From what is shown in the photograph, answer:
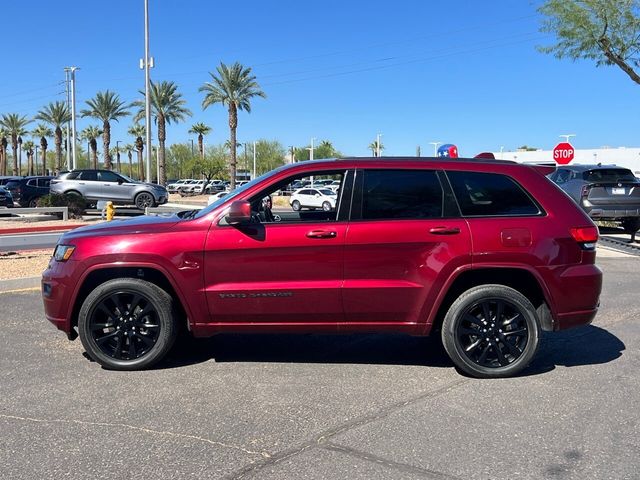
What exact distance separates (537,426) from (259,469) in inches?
74.2

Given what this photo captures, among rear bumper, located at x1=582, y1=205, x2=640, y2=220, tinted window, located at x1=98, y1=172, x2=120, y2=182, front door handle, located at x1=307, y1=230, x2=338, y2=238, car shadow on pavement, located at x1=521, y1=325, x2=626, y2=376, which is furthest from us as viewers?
tinted window, located at x1=98, y1=172, x2=120, y2=182

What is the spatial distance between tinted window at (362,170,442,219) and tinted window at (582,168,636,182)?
11526mm

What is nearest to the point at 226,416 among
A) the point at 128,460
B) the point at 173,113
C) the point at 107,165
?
the point at 128,460

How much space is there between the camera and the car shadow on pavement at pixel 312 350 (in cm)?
543

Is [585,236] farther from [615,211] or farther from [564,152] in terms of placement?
[564,152]

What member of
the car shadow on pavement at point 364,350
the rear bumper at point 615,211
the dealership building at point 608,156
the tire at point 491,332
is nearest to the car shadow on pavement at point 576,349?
the car shadow on pavement at point 364,350

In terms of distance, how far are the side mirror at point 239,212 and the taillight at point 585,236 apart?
265 cm

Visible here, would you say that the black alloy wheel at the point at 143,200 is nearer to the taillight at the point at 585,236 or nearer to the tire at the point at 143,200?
the tire at the point at 143,200

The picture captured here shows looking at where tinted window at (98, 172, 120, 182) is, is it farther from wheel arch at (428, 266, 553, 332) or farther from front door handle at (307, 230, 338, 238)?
wheel arch at (428, 266, 553, 332)

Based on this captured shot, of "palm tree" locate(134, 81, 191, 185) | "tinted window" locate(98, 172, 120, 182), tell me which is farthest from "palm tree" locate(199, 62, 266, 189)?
"tinted window" locate(98, 172, 120, 182)

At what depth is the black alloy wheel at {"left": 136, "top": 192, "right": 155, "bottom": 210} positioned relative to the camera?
22562 millimetres

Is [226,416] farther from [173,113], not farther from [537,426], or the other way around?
[173,113]

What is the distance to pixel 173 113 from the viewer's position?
54812 millimetres

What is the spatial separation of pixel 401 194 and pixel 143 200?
1919 centimetres
